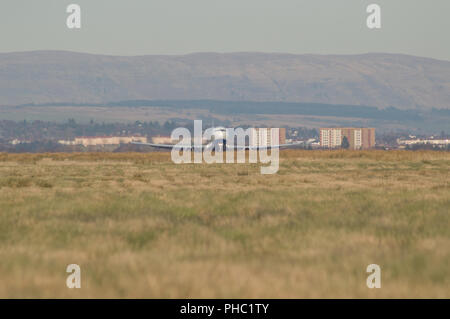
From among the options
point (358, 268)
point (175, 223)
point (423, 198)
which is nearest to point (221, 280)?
point (358, 268)

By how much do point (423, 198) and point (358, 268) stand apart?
38.2 feet

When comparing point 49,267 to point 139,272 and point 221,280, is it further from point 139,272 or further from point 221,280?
point 221,280

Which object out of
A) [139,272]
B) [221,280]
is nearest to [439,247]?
[221,280]

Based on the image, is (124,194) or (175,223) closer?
(175,223)

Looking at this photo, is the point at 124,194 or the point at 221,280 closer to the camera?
the point at 221,280

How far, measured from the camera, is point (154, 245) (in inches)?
498

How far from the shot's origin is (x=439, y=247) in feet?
38.9

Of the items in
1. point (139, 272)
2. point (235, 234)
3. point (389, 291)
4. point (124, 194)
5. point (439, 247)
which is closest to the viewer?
point (389, 291)

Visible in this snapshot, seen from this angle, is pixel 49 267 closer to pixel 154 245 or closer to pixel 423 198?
pixel 154 245
